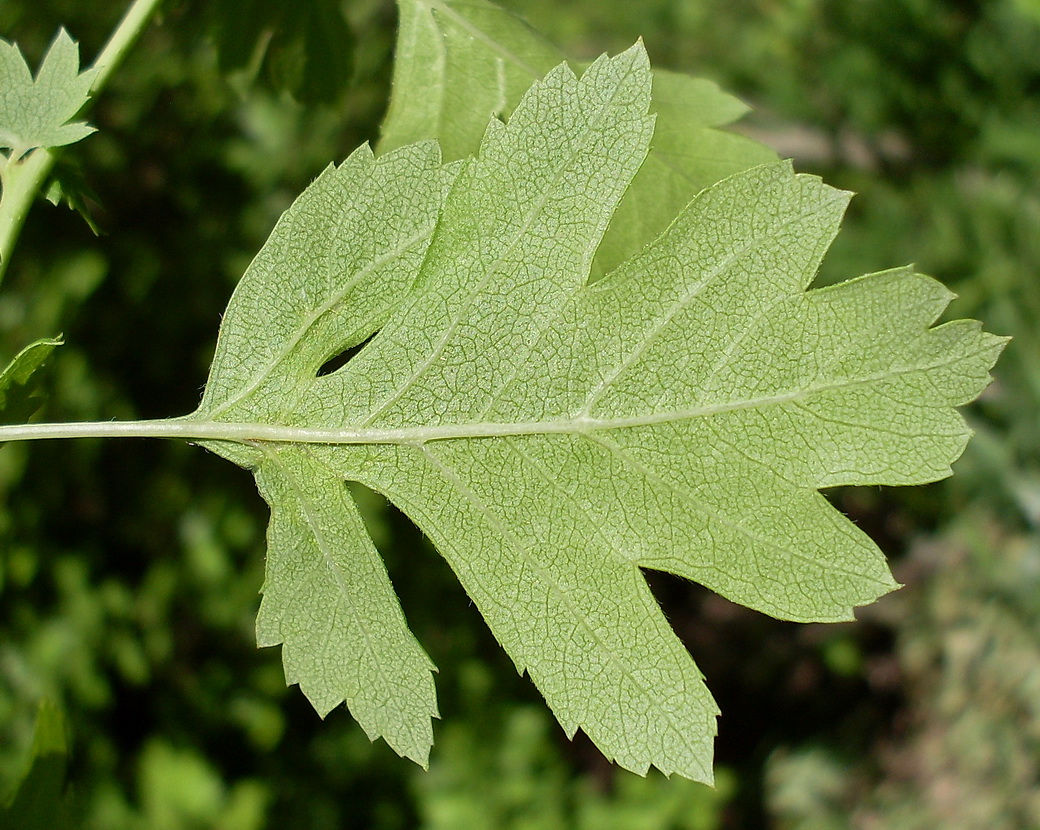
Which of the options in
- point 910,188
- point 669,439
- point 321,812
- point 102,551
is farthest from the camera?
point 910,188

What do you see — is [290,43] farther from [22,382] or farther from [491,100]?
[22,382]

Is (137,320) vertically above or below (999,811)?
above

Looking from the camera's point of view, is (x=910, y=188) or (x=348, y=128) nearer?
(x=348, y=128)

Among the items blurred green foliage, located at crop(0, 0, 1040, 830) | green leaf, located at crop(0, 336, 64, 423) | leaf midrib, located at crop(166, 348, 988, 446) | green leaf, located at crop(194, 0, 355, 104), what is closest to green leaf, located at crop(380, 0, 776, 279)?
green leaf, located at crop(194, 0, 355, 104)

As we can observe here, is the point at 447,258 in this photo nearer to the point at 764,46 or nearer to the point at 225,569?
the point at 225,569

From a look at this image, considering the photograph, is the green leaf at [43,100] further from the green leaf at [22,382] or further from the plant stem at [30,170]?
the green leaf at [22,382]

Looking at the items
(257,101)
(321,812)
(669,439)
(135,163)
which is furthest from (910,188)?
(669,439)

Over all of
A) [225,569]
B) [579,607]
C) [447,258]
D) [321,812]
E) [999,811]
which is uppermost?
[447,258]
